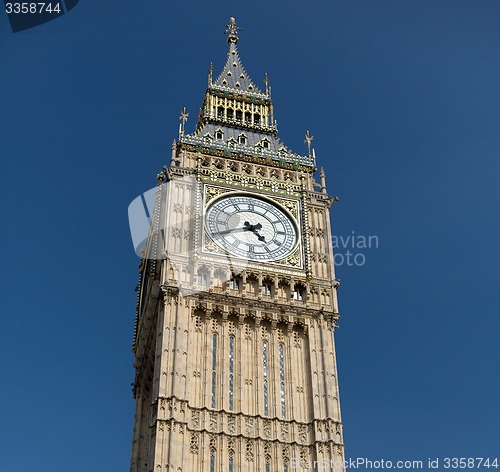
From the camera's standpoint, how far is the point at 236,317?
53188 mm

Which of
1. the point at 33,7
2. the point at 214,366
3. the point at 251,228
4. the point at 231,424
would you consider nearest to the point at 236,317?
the point at 214,366

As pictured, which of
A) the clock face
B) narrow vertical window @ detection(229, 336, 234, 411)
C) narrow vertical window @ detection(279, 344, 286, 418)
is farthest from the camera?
the clock face

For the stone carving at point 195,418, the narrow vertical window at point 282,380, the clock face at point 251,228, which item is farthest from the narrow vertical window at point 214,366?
the clock face at point 251,228

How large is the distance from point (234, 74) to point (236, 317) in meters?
24.7

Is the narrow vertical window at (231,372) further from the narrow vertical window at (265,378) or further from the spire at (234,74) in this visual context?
the spire at (234,74)

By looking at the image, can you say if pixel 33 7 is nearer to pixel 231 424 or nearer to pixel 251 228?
pixel 231 424

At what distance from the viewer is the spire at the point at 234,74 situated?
70.2m

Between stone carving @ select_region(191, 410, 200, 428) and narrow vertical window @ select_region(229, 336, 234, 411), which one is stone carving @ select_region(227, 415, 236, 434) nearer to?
narrow vertical window @ select_region(229, 336, 234, 411)

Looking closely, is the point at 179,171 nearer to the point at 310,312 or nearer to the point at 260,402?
the point at 310,312

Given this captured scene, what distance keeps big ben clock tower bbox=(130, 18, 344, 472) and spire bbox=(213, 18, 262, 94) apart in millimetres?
7333

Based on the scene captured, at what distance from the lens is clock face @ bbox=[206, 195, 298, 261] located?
5550 centimetres

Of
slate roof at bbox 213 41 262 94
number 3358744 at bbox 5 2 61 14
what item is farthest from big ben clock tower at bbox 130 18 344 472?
number 3358744 at bbox 5 2 61 14

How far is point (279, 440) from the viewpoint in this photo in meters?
48.6

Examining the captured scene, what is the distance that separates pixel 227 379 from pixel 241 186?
1298cm
